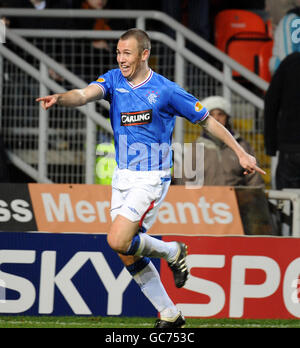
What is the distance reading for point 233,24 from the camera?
11375 millimetres

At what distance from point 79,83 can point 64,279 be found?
140 inches

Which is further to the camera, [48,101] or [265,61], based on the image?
[265,61]

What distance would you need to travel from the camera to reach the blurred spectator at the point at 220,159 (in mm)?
9203

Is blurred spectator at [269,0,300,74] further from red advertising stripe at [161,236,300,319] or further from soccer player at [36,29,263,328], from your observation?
soccer player at [36,29,263,328]

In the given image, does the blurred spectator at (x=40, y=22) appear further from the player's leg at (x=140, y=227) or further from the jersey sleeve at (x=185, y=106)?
the player's leg at (x=140, y=227)

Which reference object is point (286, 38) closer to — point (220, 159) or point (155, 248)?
point (220, 159)

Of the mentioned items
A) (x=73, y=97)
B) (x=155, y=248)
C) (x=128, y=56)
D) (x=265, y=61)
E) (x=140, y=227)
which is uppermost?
(x=265, y=61)

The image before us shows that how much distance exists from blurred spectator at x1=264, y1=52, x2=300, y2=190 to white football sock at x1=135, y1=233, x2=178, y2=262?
2.57 m

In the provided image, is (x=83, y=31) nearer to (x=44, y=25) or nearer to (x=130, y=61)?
(x=44, y=25)

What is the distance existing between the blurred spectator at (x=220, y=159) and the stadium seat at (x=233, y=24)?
2270 mm

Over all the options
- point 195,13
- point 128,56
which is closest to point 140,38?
point 128,56

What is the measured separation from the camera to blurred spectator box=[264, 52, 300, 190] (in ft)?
28.3

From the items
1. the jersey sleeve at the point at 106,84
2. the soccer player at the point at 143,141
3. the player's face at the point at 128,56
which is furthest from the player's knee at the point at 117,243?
the player's face at the point at 128,56
